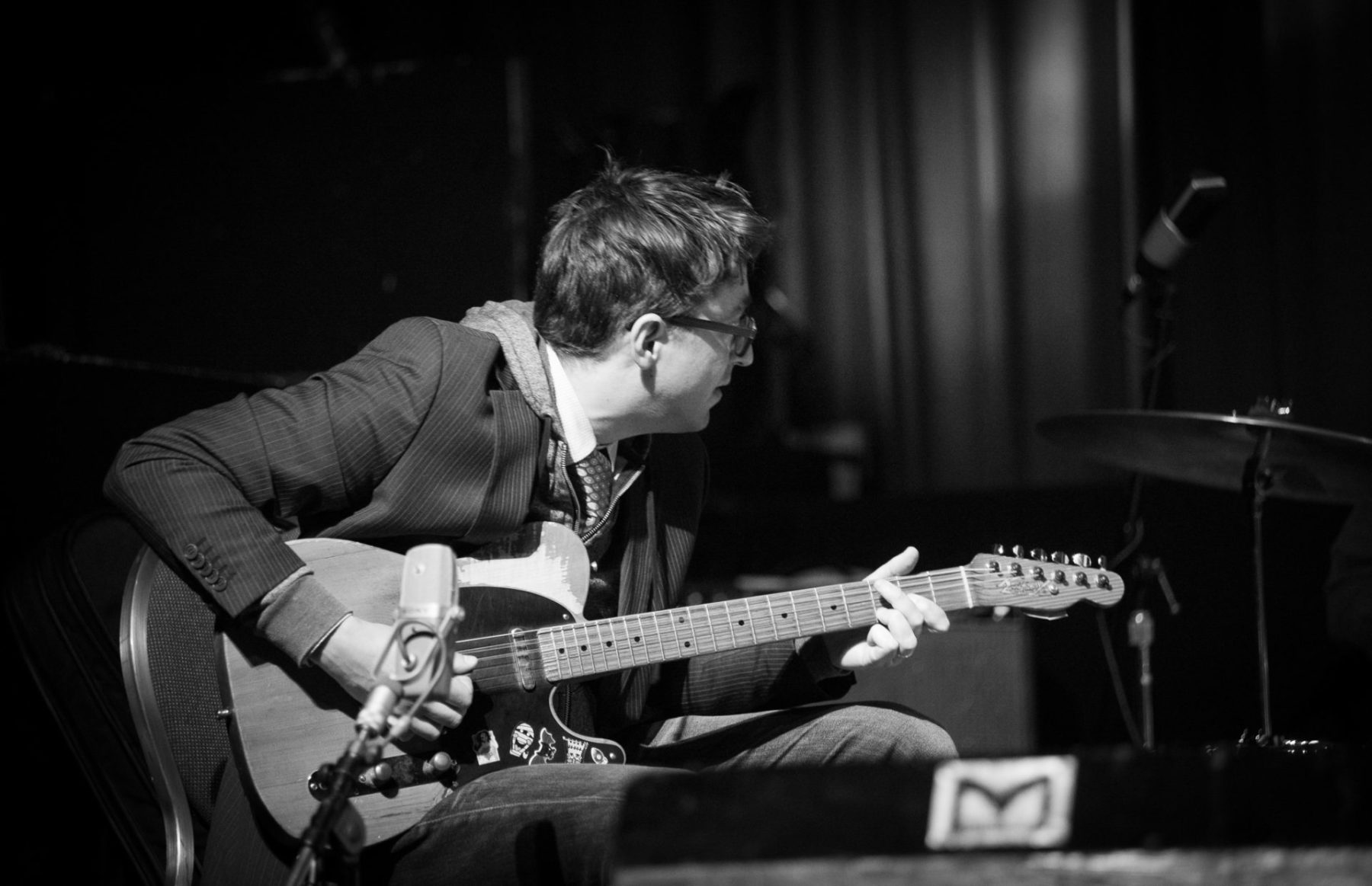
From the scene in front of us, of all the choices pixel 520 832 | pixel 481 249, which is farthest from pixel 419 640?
pixel 481 249

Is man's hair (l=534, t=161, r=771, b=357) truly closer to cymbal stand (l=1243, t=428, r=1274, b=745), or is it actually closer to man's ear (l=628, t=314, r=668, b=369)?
man's ear (l=628, t=314, r=668, b=369)

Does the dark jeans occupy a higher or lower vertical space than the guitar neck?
lower

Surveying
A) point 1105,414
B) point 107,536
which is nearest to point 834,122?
point 1105,414

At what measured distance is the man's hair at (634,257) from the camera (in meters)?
2.07

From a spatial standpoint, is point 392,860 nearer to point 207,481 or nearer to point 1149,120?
point 207,481

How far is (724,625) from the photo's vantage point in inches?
74.2

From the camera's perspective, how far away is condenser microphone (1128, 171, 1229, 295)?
8.83ft

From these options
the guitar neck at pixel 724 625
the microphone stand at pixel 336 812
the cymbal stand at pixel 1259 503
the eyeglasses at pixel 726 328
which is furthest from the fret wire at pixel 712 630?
the cymbal stand at pixel 1259 503

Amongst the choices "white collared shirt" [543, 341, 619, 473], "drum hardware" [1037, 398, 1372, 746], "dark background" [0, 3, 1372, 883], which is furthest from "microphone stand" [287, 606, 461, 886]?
"drum hardware" [1037, 398, 1372, 746]

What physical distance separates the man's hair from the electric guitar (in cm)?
37

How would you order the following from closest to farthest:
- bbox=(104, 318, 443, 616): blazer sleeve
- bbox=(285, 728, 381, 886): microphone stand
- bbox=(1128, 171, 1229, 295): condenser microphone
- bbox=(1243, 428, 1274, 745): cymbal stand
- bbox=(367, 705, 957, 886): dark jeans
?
bbox=(285, 728, 381, 886): microphone stand → bbox=(367, 705, 957, 886): dark jeans → bbox=(104, 318, 443, 616): blazer sleeve → bbox=(1243, 428, 1274, 745): cymbal stand → bbox=(1128, 171, 1229, 295): condenser microphone

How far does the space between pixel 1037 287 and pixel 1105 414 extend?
3.07 metres

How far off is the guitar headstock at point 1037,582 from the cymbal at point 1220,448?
1.46ft

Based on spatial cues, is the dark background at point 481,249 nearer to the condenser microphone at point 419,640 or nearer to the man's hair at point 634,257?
the man's hair at point 634,257
